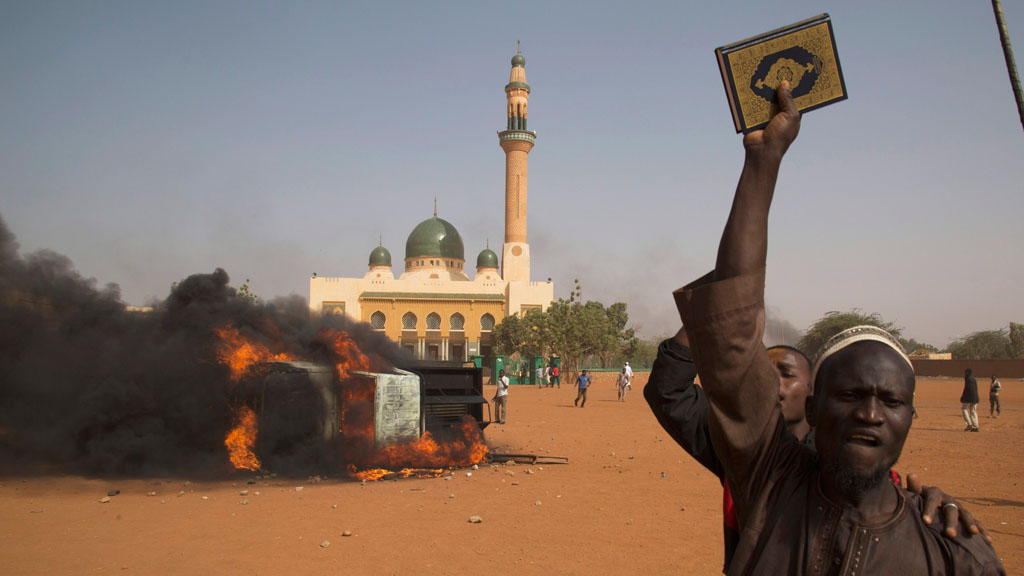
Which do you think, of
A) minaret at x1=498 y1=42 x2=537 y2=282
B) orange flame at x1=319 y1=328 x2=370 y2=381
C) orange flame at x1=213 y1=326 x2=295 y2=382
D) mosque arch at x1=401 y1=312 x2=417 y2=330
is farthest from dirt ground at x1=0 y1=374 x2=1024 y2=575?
mosque arch at x1=401 y1=312 x2=417 y2=330

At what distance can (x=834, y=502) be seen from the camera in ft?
4.59

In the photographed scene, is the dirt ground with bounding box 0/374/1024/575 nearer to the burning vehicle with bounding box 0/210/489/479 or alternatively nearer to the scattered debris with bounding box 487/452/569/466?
the scattered debris with bounding box 487/452/569/466

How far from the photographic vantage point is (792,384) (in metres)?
2.64

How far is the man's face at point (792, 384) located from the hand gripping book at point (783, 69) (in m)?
1.22

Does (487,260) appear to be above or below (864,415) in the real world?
above

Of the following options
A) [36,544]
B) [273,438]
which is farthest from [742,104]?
[273,438]

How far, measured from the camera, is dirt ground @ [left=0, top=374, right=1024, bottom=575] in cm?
652

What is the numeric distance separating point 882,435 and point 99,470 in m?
12.4

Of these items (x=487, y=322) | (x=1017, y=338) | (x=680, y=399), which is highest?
(x=487, y=322)

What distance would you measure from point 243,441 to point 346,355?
2136mm

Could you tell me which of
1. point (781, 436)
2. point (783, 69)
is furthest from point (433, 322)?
point (781, 436)

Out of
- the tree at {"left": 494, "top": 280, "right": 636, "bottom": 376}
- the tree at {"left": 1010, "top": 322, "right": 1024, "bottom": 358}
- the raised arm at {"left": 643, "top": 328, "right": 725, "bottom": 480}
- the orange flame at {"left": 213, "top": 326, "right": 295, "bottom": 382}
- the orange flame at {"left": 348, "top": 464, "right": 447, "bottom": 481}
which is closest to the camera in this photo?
the raised arm at {"left": 643, "top": 328, "right": 725, "bottom": 480}

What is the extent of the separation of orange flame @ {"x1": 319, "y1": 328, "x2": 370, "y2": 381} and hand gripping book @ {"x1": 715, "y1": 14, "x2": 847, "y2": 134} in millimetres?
10203

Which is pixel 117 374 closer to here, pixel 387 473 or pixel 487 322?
pixel 387 473
